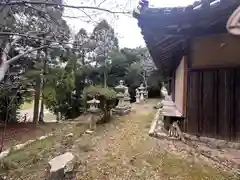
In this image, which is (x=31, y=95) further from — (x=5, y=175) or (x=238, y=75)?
(x=238, y=75)

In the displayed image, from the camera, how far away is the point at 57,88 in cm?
1336

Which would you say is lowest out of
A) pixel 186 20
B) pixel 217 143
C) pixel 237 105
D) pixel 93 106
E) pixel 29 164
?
pixel 29 164

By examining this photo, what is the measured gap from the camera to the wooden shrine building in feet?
12.0

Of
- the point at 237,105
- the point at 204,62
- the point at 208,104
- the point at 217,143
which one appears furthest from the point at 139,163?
the point at 204,62

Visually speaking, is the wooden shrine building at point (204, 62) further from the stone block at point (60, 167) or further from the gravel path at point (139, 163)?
the stone block at point (60, 167)

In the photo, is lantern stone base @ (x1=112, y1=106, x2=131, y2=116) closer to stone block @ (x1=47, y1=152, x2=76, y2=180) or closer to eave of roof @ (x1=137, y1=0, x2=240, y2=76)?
eave of roof @ (x1=137, y1=0, x2=240, y2=76)

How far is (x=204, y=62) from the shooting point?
14.9 ft

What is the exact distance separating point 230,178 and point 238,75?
6.05 ft

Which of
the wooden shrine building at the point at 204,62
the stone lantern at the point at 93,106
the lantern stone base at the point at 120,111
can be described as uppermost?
the wooden shrine building at the point at 204,62

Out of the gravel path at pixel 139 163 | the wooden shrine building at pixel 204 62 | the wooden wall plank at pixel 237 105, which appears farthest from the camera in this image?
the wooden wall plank at pixel 237 105

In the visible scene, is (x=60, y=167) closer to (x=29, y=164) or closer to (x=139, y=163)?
(x=139, y=163)

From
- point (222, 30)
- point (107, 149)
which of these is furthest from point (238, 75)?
point (107, 149)

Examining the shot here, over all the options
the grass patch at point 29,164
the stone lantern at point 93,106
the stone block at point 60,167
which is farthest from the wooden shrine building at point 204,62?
the stone lantern at point 93,106

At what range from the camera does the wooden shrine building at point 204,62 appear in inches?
144
